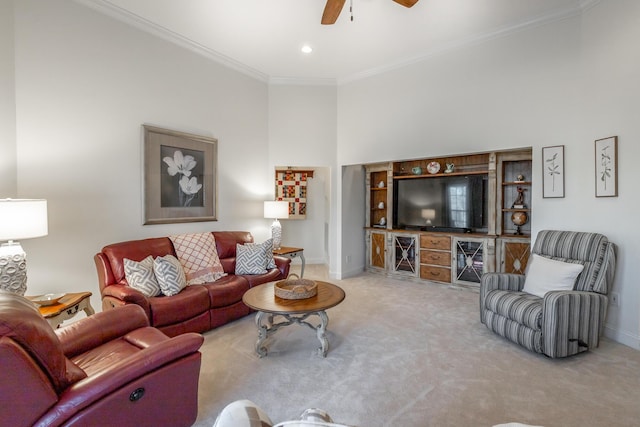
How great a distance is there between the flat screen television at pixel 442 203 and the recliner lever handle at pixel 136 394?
446cm

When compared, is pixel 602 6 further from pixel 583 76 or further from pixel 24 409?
pixel 24 409

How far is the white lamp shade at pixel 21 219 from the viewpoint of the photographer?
2.11 metres

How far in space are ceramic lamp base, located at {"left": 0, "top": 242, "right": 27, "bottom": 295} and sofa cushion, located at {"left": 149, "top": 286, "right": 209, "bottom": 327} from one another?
2.89 feet

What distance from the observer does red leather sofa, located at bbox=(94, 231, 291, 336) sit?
8.78ft

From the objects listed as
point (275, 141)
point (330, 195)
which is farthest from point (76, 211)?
point (330, 195)

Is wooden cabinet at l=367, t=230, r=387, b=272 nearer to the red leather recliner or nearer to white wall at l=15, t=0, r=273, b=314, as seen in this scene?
white wall at l=15, t=0, r=273, b=314

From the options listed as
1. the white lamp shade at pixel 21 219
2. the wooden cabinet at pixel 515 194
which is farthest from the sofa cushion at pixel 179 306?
the wooden cabinet at pixel 515 194

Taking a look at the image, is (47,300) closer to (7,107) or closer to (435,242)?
(7,107)

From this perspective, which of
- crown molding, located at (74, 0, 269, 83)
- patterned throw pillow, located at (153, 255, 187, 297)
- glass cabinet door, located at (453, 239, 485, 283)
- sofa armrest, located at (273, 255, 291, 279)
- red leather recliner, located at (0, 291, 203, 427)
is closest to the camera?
red leather recliner, located at (0, 291, 203, 427)

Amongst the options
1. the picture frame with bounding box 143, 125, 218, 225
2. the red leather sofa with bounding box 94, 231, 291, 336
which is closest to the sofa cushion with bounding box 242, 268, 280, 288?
the red leather sofa with bounding box 94, 231, 291, 336

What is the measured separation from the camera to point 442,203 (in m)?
4.87

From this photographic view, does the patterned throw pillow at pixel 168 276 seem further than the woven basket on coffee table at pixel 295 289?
Yes

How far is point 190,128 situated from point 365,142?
264cm

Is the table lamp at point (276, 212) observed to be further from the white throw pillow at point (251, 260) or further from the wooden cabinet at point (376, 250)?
the wooden cabinet at point (376, 250)
